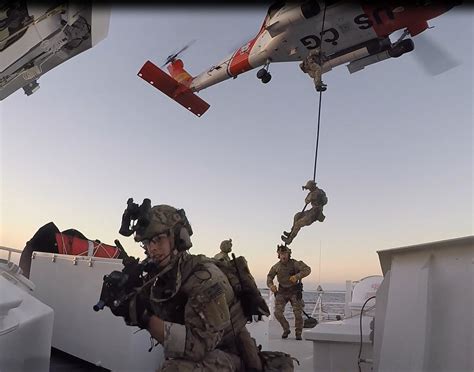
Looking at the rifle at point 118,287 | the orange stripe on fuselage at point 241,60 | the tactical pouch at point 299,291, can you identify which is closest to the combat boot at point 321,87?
the orange stripe on fuselage at point 241,60

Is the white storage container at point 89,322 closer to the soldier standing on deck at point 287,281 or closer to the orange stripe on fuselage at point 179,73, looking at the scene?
the soldier standing on deck at point 287,281

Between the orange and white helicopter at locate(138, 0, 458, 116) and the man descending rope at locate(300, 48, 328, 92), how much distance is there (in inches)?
5.9

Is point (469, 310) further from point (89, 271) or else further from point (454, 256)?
point (89, 271)

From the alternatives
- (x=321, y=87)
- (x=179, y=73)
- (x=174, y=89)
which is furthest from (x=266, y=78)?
(x=179, y=73)

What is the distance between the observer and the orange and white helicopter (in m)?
5.66

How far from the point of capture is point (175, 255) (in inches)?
80.6

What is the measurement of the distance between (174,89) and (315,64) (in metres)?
4.29

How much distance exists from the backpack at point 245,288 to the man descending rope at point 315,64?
165 inches

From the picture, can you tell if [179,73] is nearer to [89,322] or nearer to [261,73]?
[261,73]

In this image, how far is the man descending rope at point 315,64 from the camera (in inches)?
232

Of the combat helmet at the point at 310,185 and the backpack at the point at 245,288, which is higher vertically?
the combat helmet at the point at 310,185

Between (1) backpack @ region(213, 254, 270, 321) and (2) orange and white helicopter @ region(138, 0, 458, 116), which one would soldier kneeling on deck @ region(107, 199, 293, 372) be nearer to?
(1) backpack @ region(213, 254, 270, 321)

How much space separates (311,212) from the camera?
4141mm

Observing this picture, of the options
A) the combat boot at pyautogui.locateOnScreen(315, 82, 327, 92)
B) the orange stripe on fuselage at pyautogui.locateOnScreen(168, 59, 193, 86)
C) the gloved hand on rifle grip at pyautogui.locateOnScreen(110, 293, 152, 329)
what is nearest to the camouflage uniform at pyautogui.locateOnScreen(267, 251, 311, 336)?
the combat boot at pyautogui.locateOnScreen(315, 82, 327, 92)
